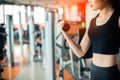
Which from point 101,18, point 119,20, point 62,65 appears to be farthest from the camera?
point 62,65

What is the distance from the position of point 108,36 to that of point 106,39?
0.08 feet

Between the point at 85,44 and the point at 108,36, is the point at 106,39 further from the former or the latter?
the point at 85,44

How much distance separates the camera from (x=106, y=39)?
4.69 ft

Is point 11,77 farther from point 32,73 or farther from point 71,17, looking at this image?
point 71,17

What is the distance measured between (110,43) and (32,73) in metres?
3.73

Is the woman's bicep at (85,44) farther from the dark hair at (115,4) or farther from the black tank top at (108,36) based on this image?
the dark hair at (115,4)

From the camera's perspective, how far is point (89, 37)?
1.58 m

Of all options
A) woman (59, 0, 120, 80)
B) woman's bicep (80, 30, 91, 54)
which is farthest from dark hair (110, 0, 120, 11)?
woman's bicep (80, 30, 91, 54)

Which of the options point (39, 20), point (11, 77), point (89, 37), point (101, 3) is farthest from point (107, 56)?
point (39, 20)

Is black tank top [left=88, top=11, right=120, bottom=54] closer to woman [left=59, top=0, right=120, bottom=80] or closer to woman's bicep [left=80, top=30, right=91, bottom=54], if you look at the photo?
woman [left=59, top=0, right=120, bottom=80]

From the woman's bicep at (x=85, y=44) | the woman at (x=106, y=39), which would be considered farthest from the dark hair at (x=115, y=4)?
the woman's bicep at (x=85, y=44)

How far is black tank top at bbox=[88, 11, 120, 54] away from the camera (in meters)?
1.40

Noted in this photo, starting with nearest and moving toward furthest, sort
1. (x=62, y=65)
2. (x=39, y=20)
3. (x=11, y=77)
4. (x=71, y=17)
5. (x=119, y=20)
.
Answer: (x=119, y=20), (x=62, y=65), (x=11, y=77), (x=71, y=17), (x=39, y=20)

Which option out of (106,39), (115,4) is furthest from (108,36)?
(115,4)
